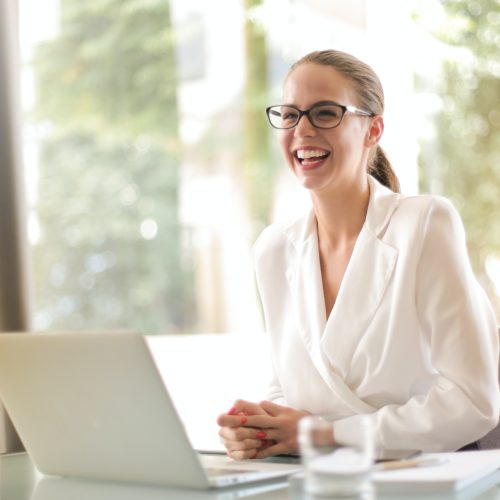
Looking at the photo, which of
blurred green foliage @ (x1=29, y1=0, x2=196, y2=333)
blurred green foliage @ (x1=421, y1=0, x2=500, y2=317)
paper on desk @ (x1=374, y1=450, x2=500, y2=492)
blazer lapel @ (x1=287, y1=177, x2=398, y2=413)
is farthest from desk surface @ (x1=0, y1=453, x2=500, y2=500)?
blurred green foliage @ (x1=29, y1=0, x2=196, y2=333)

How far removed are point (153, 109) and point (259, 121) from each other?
2.94 feet

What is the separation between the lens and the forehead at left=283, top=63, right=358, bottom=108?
1963mm

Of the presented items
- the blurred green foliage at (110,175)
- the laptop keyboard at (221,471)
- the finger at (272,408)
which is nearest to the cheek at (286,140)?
the finger at (272,408)

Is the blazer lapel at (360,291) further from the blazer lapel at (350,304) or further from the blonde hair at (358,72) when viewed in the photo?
the blonde hair at (358,72)

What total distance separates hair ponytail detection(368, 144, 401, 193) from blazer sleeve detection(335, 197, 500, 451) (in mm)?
424

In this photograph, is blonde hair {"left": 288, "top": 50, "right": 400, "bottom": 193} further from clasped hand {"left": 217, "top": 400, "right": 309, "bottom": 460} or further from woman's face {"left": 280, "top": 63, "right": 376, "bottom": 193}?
clasped hand {"left": 217, "top": 400, "right": 309, "bottom": 460}

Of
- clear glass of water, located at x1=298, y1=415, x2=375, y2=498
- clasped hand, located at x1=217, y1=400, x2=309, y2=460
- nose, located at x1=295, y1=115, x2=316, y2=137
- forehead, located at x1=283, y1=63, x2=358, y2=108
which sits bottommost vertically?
clasped hand, located at x1=217, y1=400, x2=309, y2=460

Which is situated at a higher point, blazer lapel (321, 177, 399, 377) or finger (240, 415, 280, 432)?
blazer lapel (321, 177, 399, 377)

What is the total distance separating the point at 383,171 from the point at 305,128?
31 cm

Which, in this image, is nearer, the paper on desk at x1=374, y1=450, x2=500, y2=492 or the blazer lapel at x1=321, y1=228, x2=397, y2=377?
the paper on desk at x1=374, y1=450, x2=500, y2=492

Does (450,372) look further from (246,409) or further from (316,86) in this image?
(316,86)

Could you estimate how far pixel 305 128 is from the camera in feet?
6.45

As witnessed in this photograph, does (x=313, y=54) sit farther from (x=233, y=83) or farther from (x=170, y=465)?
(x=233, y=83)

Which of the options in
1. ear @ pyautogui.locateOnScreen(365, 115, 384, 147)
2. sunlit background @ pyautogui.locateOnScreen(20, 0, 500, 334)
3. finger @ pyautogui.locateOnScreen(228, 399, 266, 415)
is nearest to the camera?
finger @ pyautogui.locateOnScreen(228, 399, 266, 415)
